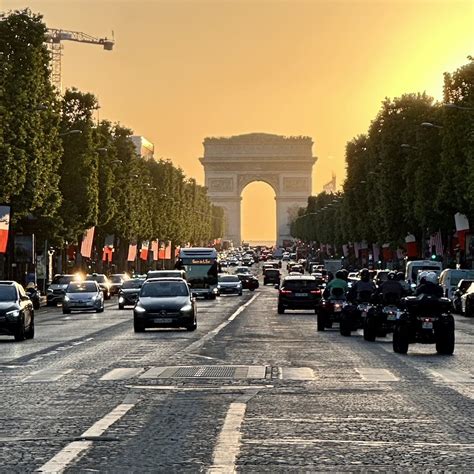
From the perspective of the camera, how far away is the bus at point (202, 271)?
311 ft

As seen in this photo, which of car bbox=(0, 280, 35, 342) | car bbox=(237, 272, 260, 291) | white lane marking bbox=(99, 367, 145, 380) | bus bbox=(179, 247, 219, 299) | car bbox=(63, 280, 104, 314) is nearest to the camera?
white lane marking bbox=(99, 367, 145, 380)

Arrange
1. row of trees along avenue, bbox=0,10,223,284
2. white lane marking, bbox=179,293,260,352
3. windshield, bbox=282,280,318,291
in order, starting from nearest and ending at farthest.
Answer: white lane marking, bbox=179,293,260,352
windshield, bbox=282,280,318,291
row of trees along avenue, bbox=0,10,223,284

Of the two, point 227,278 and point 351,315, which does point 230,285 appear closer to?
point 227,278

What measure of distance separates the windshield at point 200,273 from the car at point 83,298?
22.6 meters

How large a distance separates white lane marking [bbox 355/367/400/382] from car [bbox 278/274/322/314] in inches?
1553

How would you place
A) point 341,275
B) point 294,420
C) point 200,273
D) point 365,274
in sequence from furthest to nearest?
point 200,273, point 341,275, point 365,274, point 294,420

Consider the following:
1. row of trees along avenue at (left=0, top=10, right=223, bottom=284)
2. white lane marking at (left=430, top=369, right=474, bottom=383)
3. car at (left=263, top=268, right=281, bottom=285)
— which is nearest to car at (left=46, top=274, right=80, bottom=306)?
row of trees along avenue at (left=0, top=10, right=223, bottom=284)

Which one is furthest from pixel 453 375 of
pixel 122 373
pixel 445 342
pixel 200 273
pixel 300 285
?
pixel 200 273

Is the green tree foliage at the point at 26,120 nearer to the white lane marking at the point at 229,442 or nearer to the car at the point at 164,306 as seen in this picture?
the car at the point at 164,306

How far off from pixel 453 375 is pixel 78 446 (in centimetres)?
1190

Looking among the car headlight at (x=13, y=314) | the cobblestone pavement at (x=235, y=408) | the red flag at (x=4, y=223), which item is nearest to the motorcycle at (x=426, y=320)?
the cobblestone pavement at (x=235, y=408)

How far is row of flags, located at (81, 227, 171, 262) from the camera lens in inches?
4254

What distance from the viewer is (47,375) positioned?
26.0 metres

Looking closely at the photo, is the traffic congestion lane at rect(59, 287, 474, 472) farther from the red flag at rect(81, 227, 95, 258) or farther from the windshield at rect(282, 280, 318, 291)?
the red flag at rect(81, 227, 95, 258)
